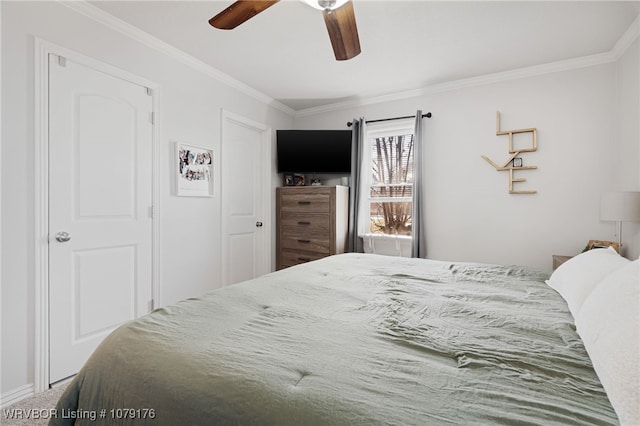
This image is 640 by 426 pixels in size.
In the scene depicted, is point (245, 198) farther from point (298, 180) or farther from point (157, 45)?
point (157, 45)

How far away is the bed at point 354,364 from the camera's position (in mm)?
668

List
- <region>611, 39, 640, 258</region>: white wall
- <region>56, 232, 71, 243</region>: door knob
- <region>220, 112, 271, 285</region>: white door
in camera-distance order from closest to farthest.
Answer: <region>56, 232, 71, 243</region>: door knob, <region>611, 39, 640, 258</region>: white wall, <region>220, 112, 271, 285</region>: white door

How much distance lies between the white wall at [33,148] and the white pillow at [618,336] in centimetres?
275

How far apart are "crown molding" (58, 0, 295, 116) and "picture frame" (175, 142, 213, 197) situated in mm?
803

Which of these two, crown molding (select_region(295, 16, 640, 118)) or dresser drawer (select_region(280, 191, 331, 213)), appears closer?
crown molding (select_region(295, 16, 640, 118))

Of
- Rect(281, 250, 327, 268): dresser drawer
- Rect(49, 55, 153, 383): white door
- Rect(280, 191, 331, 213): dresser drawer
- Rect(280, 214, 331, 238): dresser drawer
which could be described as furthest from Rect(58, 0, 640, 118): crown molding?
Rect(281, 250, 327, 268): dresser drawer

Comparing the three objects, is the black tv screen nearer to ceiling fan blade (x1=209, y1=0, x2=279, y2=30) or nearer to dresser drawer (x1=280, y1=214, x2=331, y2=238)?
dresser drawer (x1=280, y1=214, x2=331, y2=238)

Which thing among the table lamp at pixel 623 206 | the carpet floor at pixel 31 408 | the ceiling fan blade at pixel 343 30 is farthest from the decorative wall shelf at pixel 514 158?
the carpet floor at pixel 31 408

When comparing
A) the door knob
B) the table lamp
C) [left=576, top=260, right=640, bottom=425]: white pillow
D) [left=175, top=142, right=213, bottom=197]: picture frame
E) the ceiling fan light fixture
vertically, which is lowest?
[left=576, top=260, right=640, bottom=425]: white pillow

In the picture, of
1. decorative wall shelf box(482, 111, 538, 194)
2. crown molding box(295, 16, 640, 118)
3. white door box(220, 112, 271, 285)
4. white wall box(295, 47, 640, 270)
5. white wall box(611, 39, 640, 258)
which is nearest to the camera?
white wall box(611, 39, 640, 258)

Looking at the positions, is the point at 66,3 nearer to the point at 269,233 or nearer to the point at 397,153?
the point at 269,233

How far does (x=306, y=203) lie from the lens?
400cm

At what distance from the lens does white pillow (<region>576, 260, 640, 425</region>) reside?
0.60 metres

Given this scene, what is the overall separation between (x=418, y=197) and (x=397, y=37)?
68.6 inches
